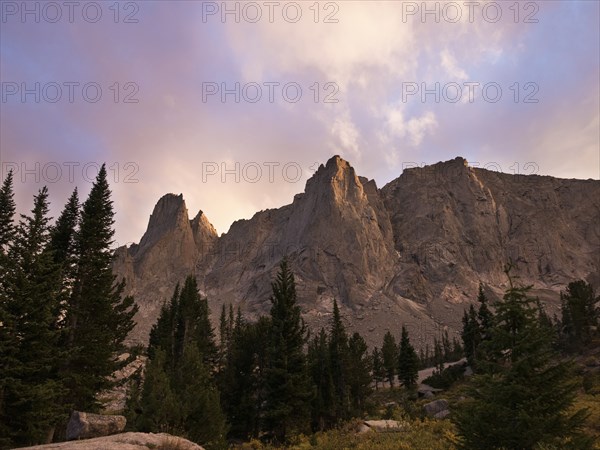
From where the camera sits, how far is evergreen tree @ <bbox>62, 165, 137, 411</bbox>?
2338 cm

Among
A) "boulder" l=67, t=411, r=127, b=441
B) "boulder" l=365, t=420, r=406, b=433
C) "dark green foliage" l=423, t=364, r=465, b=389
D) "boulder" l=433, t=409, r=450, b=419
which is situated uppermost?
"boulder" l=67, t=411, r=127, b=441

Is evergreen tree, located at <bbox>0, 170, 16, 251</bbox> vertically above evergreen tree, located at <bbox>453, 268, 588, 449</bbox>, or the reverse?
evergreen tree, located at <bbox>0, 170, 16, 251</bbox>

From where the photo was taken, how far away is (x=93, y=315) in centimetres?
2508

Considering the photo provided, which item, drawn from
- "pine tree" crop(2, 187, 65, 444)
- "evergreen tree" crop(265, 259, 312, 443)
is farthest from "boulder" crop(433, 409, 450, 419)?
"pine tree" crop(2, 187, 65, 444)

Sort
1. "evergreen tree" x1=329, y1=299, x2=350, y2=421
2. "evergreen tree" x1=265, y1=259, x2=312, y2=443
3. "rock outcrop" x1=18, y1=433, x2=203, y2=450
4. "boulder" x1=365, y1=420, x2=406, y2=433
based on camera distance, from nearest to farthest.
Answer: "rock outcrop" x1=18, y1=433, x2=203, y2=450 < "boulder" x1=365, y1=420, x2=406, y2=433 < "evergreen tree" x1=265, y1=259, x2=312, y2=443 < "evergreen tree" x1=329, y1=299, x2=350, y2=421

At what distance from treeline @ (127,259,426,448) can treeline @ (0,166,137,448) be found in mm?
3618

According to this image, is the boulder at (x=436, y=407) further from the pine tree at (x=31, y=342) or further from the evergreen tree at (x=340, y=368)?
the pine tree at (x=31, y=342)

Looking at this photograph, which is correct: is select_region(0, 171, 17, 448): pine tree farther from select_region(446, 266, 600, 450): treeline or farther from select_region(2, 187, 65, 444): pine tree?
select_region(446, 266, 600, 450): treeline

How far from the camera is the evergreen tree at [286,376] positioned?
31.0 metres

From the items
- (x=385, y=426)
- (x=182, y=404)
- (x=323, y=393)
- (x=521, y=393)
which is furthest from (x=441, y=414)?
(x=521, y=393)

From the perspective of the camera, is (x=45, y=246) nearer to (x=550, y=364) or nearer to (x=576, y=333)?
(x=550, y=364)

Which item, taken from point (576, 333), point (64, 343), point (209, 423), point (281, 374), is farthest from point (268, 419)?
point (576, 333)

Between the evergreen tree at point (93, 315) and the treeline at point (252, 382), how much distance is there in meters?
3.01

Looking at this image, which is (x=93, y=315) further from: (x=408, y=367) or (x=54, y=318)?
(x=408, y=367)
